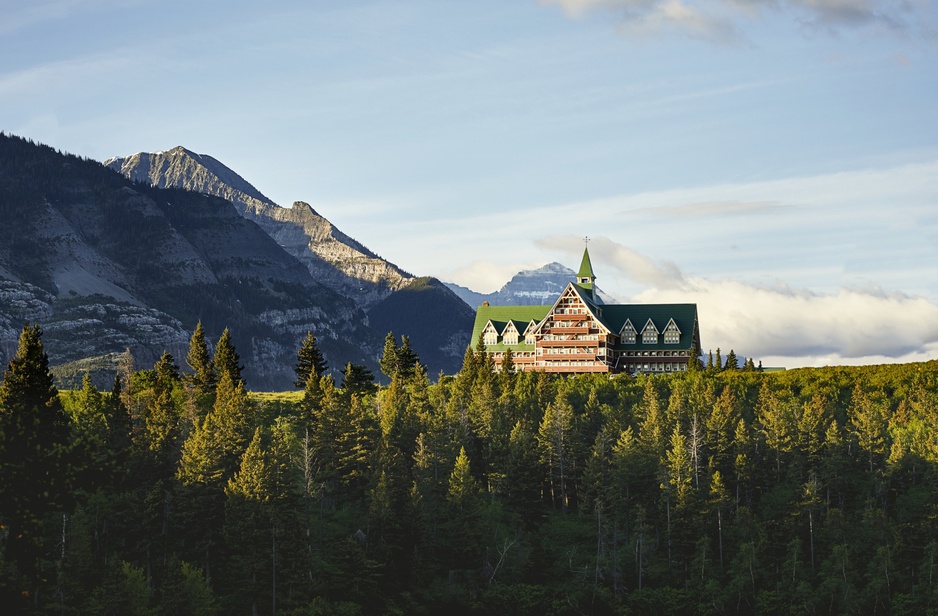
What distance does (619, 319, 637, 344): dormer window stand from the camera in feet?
633

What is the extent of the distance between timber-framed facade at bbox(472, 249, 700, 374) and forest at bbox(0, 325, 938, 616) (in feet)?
126

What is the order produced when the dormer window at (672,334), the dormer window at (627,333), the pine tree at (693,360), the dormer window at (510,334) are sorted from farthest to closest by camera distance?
the dormer window at (510,334), the dormer window at (627,333), the dormer window at (672,334), the pine tree at (693,360)

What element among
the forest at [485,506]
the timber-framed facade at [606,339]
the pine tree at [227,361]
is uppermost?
the timber-framed facade at [606,339]

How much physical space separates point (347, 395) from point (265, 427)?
1130 centimetres

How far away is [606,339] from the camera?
18838 centimetres

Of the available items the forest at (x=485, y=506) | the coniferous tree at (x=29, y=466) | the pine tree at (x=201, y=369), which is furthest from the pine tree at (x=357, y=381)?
the coniferous tree at (x=29, y=466)

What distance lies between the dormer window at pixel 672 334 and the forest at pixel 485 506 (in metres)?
39.6

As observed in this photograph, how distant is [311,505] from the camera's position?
389 ft

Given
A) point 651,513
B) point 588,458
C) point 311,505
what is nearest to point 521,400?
point 588,458

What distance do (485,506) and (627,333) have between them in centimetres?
7455

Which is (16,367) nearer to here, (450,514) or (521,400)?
(450,514)

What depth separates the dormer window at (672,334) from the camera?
19000 centimetres

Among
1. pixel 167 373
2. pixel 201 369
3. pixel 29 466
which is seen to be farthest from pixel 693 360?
pixel 29 466

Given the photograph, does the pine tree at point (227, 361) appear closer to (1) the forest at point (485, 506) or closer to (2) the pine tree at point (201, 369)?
(2) the pine tree at point (201, 369)
